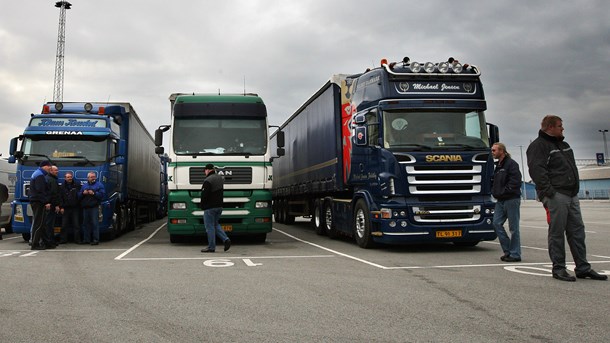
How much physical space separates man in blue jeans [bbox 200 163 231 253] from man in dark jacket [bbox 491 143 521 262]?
212 inches

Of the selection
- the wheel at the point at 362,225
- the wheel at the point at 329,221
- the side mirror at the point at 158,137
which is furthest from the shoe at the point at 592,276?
the side mirror at the point at 158,137

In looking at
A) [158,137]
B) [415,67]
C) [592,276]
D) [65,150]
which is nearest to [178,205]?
[158,137]

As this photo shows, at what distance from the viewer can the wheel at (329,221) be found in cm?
1402

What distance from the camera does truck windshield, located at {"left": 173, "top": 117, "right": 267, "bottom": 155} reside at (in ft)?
40.8

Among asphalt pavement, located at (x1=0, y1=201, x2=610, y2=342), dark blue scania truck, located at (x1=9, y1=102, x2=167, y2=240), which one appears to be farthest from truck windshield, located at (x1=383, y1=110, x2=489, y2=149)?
dark blue scania truck, located at (x1=9, y1=102, x2=167, y2=240)

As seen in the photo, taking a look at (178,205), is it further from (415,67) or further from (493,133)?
(493,133)

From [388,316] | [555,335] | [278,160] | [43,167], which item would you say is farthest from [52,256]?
[278,160]

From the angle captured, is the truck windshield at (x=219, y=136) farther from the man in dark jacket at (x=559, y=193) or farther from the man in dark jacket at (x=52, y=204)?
the man in dark jacket at (x=559, y=193)

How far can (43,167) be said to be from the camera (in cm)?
1195

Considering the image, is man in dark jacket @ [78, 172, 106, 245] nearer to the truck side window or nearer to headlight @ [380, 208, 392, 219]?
the truck side window

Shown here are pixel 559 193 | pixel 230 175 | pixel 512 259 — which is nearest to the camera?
pixel 559 193

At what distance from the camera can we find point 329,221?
47.4 feet

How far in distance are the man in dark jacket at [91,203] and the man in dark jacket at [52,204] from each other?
1.99ft

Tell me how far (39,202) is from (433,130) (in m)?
8.49
